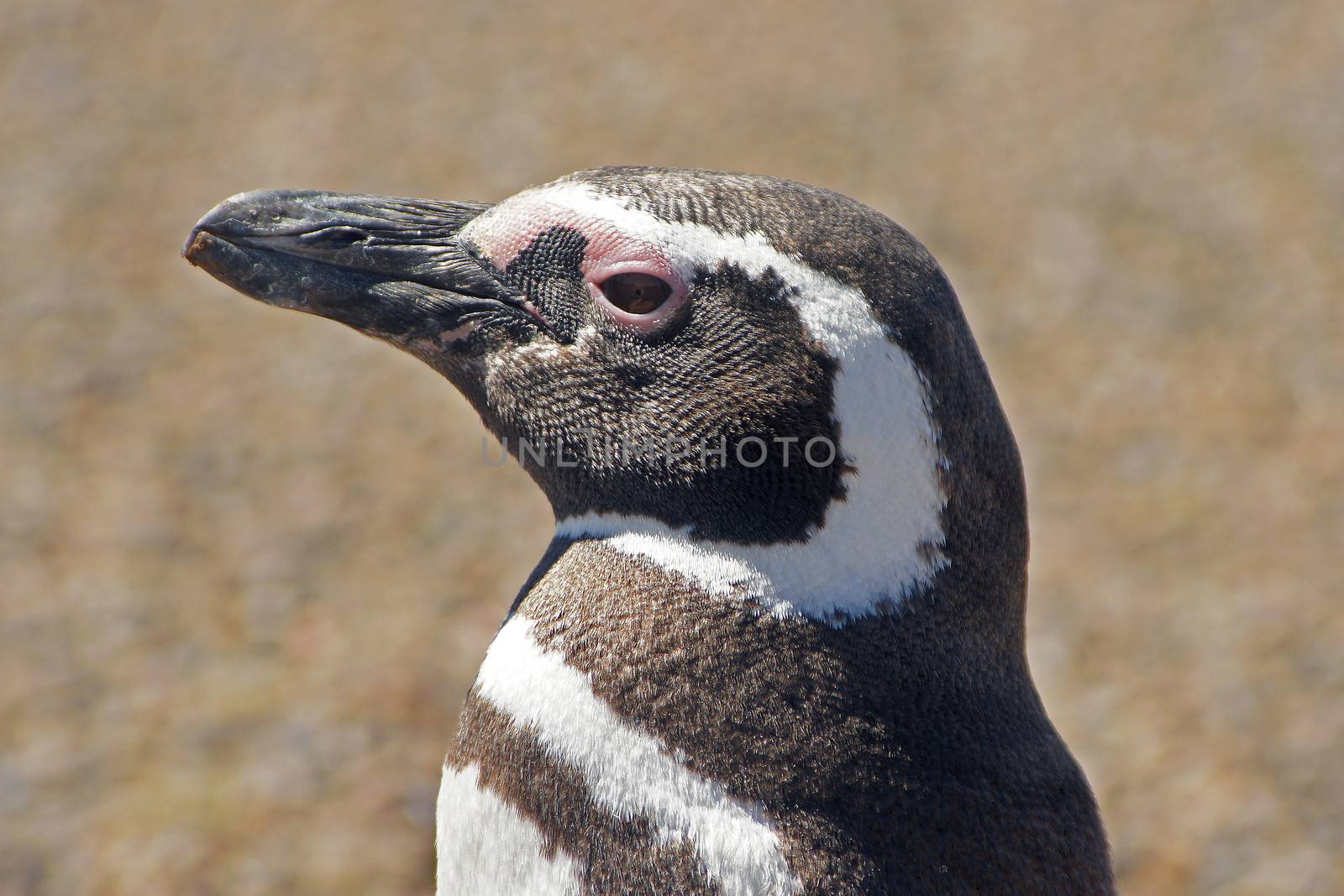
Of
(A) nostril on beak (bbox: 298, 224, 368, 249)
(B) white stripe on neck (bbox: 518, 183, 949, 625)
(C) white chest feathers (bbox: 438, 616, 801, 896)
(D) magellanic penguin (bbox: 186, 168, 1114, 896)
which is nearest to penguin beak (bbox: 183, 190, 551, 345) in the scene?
(A) nostril on beak (bbox: 298, 224, 368, 249)

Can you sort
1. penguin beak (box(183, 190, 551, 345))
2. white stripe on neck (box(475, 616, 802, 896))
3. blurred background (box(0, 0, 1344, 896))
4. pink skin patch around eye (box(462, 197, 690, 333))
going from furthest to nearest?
blurred background (box(0, 0, 1344, 896)), penguin beak (box(183, 190, 551, 345)), pink skin patch around eye (box(462, 197, 690, 333)), white stripe on neck (box(475, 616, 802, 896))

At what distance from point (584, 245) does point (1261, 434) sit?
15.4 ft

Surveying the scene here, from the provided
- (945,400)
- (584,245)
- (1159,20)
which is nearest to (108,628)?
(584,245)

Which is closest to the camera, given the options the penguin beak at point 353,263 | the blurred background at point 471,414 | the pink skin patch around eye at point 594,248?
the pink skin patch around eye at point 594,248

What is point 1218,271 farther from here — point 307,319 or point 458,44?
point 458,44

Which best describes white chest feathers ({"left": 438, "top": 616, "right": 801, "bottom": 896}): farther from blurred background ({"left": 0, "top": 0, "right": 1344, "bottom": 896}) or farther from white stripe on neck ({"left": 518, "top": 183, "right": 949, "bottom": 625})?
blurred background ({"left": 0, "top": 0, "right": 1344, "bottom": 896})

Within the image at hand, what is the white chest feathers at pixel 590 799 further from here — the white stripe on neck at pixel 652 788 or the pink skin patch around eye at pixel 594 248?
the pink skin patch around eye at pixel 594 248

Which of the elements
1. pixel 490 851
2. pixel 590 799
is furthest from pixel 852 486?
pixel 490 851

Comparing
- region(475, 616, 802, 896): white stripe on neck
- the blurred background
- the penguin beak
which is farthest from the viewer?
the blurred background

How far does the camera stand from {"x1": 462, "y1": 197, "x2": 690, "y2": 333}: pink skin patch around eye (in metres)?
1.59

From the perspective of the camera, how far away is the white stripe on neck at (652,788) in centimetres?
149

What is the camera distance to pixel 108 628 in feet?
15.2

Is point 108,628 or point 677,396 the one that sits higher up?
point 108,628

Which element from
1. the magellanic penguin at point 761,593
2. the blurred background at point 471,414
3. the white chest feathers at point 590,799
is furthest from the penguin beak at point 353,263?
the blurred background at point 471,414
